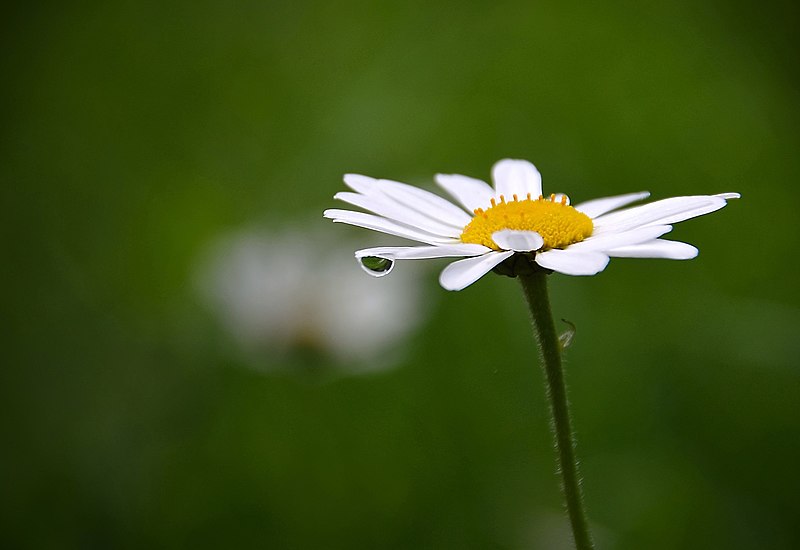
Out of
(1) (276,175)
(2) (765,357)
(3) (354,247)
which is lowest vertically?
(2) (765,357)

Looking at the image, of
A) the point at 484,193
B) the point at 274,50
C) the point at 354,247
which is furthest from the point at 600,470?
the point at 274,50

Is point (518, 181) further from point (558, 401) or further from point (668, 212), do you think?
point (558, 401)

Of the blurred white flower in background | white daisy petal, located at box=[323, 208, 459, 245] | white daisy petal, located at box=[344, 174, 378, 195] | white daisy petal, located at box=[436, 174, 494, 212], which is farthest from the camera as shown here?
the blurred white flower in background

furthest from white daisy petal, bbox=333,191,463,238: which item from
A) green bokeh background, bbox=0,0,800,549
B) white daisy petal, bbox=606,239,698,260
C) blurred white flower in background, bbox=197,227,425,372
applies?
blurred white flower in background, bbox=197,227,425,372

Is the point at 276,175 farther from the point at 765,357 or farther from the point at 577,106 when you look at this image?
the point at 765,357

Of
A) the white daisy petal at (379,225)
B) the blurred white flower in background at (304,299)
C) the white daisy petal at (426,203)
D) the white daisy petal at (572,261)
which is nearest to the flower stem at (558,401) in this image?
the white daisy petal at (572,261)

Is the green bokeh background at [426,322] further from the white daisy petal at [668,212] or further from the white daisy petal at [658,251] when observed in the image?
the white daisy petal at [658,251]

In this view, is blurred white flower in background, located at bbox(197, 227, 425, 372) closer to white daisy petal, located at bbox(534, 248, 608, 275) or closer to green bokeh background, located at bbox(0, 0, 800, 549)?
green bokeh background, located at bbox(0, 0, 800, 549)
